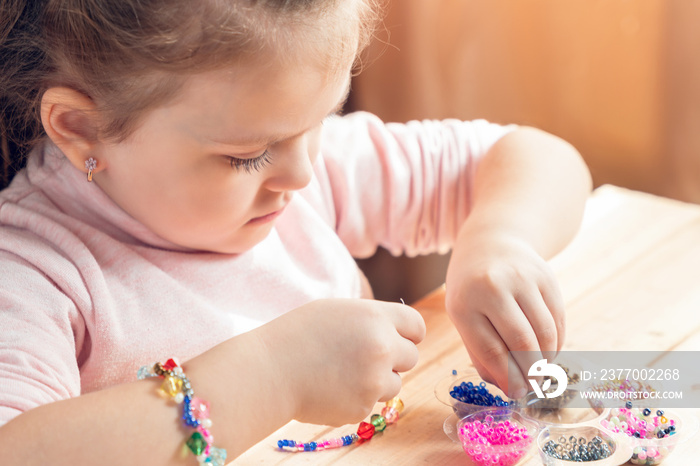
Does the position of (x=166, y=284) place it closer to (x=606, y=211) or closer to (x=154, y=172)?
(x=154, y=172)

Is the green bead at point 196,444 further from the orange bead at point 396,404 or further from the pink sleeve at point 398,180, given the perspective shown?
the pink sleeve at point 398,180

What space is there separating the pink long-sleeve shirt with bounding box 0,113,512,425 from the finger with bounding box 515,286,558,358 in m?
0.29

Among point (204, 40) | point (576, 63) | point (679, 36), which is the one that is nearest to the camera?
point (204, 40)

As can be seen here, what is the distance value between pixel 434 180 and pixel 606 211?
0.30 meters

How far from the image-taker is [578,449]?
67 cm

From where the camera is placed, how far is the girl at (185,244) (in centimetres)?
67

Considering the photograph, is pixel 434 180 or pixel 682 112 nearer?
pixel 434 180

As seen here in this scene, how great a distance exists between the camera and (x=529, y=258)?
32.5 inches

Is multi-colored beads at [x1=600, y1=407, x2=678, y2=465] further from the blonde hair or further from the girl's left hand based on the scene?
the blonde hair

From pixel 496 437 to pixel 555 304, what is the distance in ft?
0.60

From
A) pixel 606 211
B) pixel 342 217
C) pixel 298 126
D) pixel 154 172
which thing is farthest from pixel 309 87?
pixel 606 211

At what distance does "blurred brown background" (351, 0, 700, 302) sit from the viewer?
4.78ft

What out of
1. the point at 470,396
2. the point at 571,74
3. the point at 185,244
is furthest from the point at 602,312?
the point at 571,74

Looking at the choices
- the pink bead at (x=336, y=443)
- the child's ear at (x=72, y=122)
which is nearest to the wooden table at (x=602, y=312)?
the pink bead at (x=336, y=443)
